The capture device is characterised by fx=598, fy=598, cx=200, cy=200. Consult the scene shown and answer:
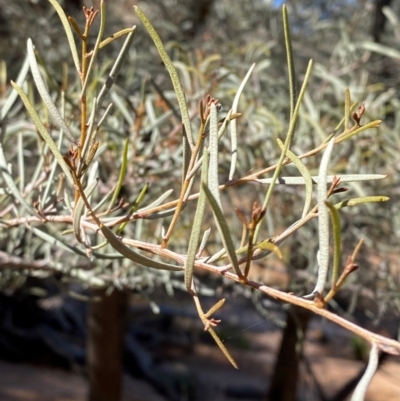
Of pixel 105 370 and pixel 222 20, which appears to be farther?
pixel 105 370

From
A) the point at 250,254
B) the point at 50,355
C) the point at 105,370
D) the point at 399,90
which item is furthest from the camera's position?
the point at 50,355

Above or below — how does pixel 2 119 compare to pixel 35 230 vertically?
above

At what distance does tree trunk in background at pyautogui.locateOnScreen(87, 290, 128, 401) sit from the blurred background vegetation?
3.89ft

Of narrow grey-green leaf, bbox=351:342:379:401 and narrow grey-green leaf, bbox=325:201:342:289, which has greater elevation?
narrow grey-green leaf, bbox=325:201:342:289

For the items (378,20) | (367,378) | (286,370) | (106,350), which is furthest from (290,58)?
(286,370)

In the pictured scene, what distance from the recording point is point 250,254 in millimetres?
305

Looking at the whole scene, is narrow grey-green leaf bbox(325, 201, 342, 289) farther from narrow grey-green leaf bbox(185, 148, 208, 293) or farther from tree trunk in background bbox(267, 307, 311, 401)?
tree trunk in background bbox(267, 307, 311, 401)

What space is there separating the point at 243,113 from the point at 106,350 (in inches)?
103

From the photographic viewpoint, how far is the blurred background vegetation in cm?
92

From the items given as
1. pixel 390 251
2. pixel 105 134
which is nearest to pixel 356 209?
pixel 390 251

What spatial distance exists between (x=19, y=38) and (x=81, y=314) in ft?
14.9

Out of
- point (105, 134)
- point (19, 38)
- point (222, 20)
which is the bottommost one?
point (105, 134)

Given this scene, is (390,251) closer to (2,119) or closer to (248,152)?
(248,152)

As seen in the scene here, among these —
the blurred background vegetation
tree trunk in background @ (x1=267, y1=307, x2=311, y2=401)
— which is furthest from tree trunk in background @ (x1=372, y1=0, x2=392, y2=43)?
tree trunk in background @ (x1=267, y1=307, x2=311, y2=401)
